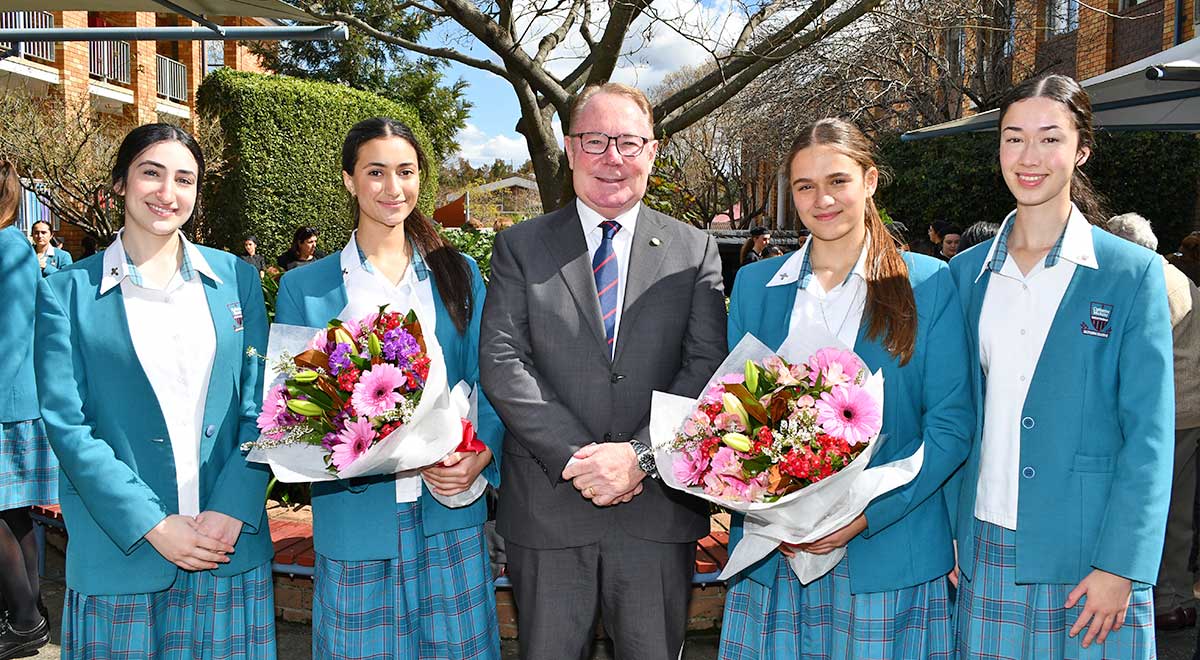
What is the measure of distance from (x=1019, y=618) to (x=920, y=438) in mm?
511

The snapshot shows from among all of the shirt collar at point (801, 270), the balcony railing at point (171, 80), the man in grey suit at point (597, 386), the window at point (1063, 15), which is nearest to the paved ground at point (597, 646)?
the man in grey suit at point (597, 386)

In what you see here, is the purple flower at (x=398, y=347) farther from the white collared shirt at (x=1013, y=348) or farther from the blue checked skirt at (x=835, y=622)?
the white collared shirt at (x=1013, y=348)

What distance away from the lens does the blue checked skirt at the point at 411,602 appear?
8.93 ft

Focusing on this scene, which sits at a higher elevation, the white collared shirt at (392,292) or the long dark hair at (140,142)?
the long dark hair at (140,142)

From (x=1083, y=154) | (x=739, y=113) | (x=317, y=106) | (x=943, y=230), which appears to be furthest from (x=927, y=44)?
(x=1083, y=154)

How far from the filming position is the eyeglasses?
9.05 feet

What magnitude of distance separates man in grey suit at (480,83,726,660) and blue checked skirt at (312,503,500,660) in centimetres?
16

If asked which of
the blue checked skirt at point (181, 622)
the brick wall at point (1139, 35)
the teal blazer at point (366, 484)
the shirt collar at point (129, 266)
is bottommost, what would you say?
the blue checked skirt at point (181, 622)

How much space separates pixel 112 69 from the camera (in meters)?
25.0

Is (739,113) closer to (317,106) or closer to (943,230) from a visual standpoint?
(317,106)

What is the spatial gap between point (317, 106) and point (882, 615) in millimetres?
15672

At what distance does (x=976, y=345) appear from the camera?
2588 millimetres

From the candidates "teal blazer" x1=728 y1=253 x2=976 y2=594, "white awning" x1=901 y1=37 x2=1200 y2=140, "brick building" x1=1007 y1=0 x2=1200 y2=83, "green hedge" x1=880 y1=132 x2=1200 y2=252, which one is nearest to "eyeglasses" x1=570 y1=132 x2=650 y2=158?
"teal blazer" x1=728 y1=253 x2=976 y2=594

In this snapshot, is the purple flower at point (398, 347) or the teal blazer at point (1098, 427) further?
the purple flower at point (398, 347)
